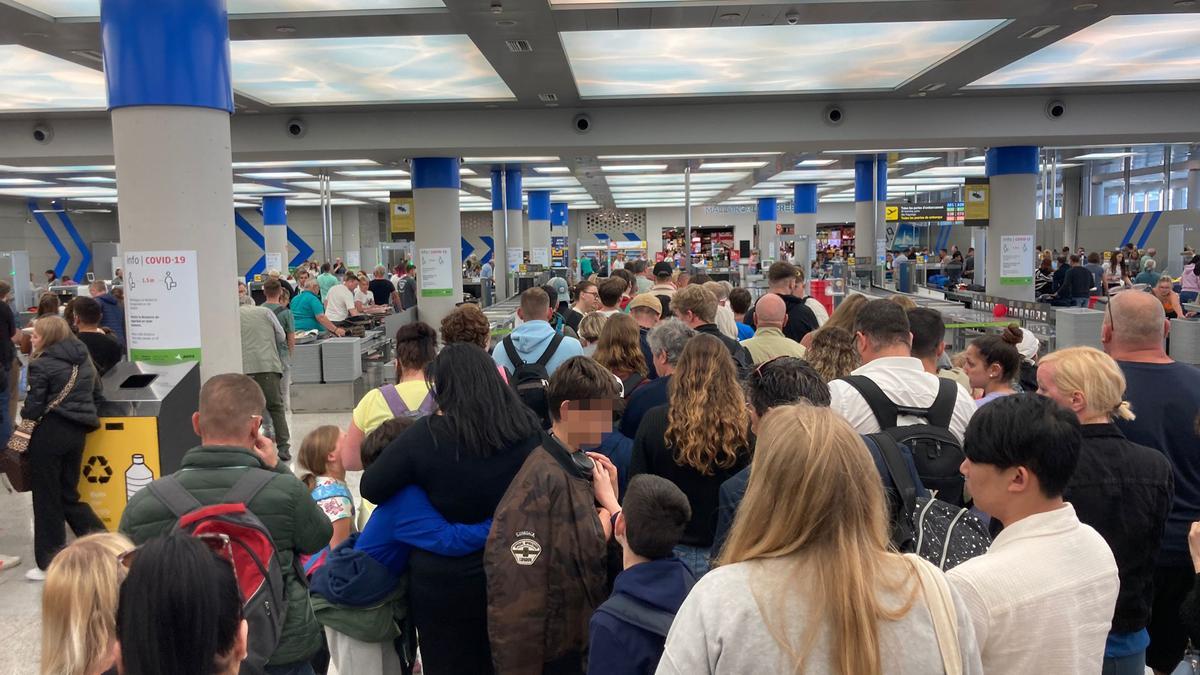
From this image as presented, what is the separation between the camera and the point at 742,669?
56.1 inches

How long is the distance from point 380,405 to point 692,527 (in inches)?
62.8

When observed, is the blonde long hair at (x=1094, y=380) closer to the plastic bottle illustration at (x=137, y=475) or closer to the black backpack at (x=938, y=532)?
the black backpack at (x=938, y=532)

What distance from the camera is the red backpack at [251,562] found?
233 centimetres

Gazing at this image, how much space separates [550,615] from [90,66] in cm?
916

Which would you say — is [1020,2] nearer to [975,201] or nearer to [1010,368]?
[1010,368]

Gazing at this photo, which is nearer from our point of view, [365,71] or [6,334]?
[6,334]

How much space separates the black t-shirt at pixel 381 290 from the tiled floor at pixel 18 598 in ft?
31.7

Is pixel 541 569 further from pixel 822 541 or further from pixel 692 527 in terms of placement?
pixel 822 541

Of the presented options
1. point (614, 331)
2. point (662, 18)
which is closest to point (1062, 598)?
point (614, 331)

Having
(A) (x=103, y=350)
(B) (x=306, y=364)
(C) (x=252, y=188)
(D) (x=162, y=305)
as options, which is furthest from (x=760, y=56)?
(C) (x=252, y=188)

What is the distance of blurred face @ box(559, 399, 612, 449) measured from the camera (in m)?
3.22

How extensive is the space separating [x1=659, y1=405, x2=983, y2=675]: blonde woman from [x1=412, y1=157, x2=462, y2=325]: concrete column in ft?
44.2

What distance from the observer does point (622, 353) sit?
4.55 m

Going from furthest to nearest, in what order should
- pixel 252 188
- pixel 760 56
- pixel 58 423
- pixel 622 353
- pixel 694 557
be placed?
pixel 252 188, pixel 760 56, pixel 58 423, pixel 622 353, pixel 694 557
